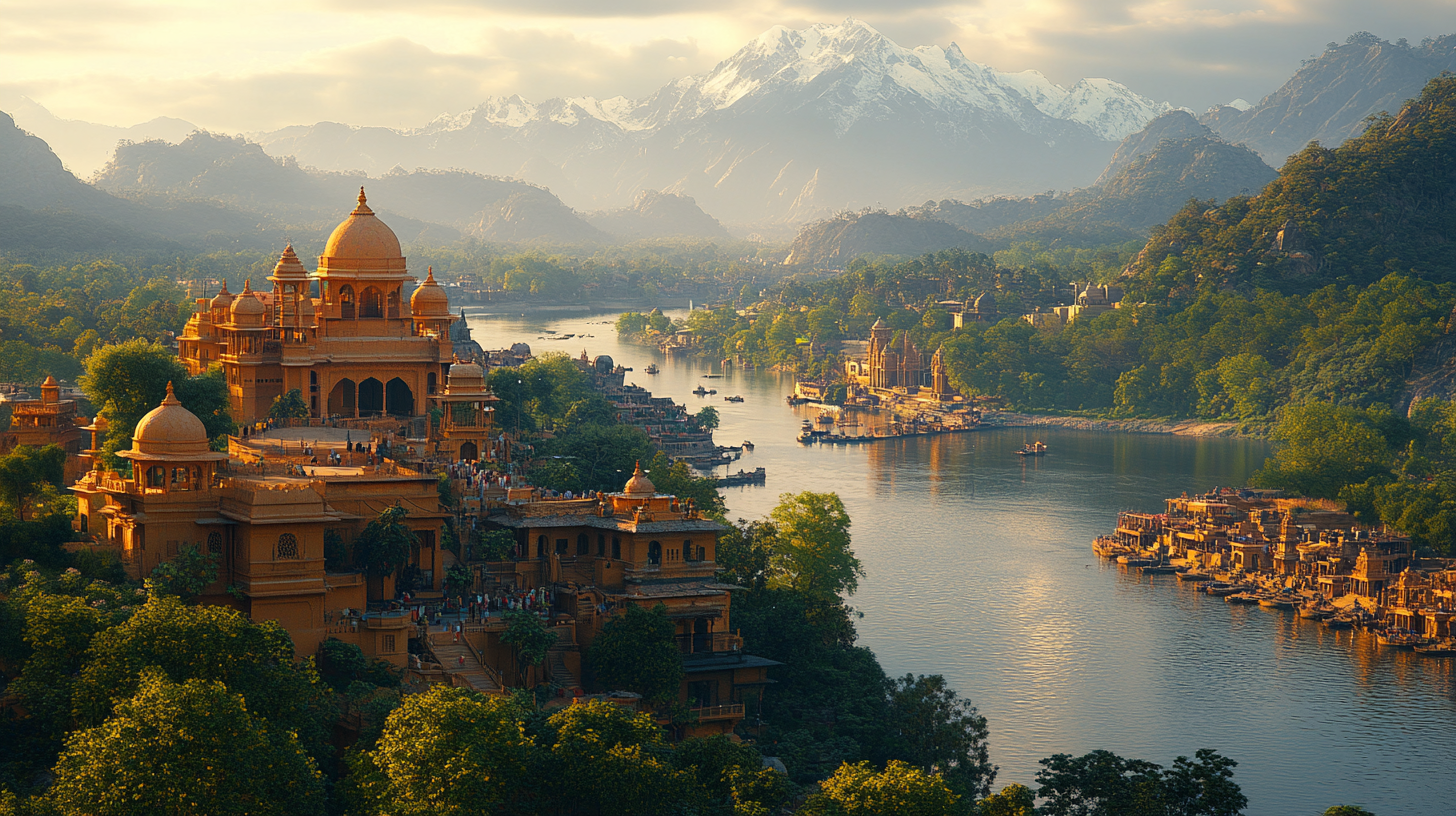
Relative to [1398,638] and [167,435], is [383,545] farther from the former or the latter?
[1398,638]

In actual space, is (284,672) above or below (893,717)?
above

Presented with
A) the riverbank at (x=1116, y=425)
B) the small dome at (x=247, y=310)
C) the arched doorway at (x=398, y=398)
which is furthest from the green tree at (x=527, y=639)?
the riverbank at (x=1116, y=425)

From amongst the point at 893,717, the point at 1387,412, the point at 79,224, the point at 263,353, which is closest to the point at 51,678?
the point at 893,717

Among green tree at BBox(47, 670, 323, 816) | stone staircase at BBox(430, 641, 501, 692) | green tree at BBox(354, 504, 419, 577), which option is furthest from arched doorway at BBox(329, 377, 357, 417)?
green tree at BBox(47, 670, 323, 816)

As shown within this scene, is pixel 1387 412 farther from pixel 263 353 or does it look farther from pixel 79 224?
pixel 79 224

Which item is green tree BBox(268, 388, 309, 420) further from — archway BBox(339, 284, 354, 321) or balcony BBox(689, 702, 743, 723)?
balcony BBox(689, 702, 743, 723)

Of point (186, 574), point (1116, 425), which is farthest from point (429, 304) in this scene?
point (1116, 425)
